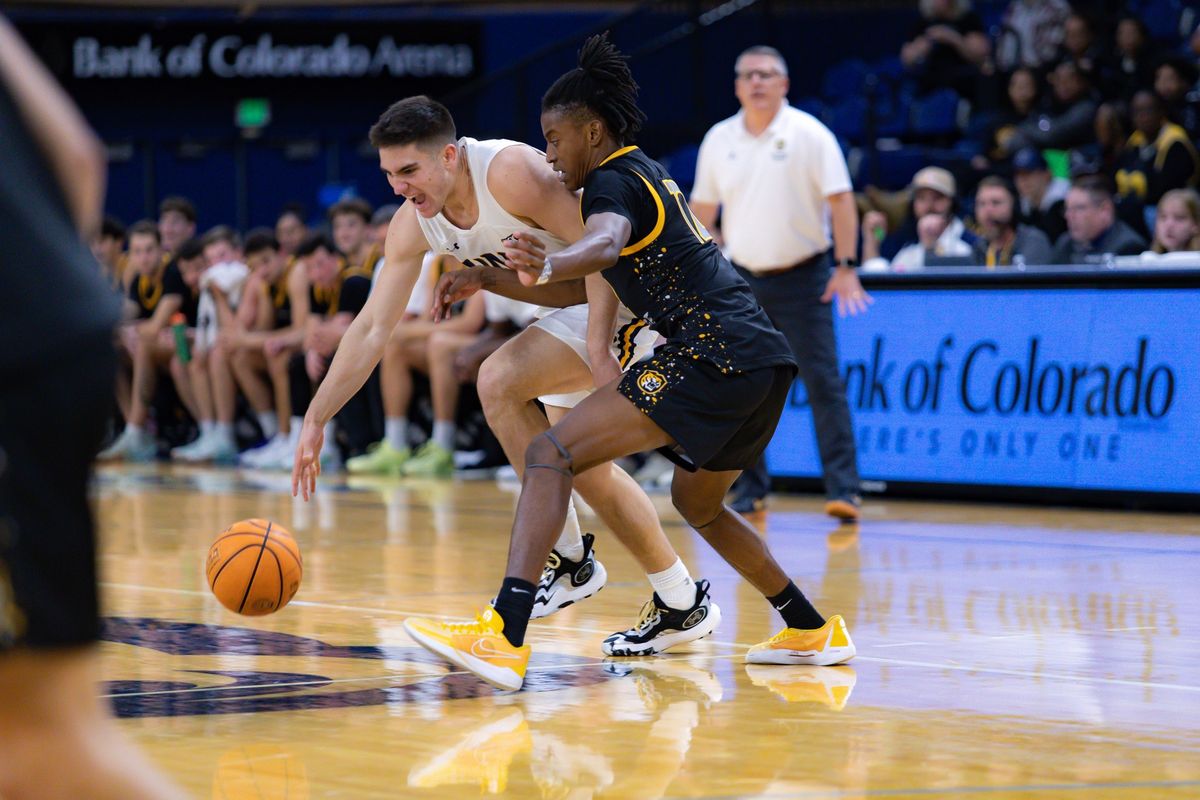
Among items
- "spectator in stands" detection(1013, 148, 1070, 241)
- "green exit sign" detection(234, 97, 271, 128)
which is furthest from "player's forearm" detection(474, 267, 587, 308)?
"green exit sign" detection(234, 97, 271, 128)

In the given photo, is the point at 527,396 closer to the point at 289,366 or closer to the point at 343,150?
the point at 289,366

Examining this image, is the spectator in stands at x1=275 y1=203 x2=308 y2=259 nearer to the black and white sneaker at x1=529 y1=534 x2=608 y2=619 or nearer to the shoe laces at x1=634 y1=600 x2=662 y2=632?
the black and white sneaker at x1=529 y1=534 x2=608 y2=619

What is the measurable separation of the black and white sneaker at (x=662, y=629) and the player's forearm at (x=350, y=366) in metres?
1.14

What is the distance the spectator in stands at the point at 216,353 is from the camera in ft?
52.1

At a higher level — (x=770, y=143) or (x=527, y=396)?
(x=770, y=143)

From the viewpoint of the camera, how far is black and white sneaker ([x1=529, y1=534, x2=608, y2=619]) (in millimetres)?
6277

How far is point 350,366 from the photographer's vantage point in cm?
569

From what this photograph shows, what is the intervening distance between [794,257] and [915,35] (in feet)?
32.8

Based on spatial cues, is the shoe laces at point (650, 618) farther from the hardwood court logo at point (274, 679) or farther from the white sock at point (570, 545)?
the white sock at point (570, 545)

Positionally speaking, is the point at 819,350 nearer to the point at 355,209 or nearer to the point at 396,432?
the point at 396,432

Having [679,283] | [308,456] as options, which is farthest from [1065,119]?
[308,456]

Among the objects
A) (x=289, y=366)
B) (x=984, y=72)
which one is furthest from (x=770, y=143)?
(x=984, y=72)

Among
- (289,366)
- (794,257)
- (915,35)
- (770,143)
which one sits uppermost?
(915,35)

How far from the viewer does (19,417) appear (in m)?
2.12
